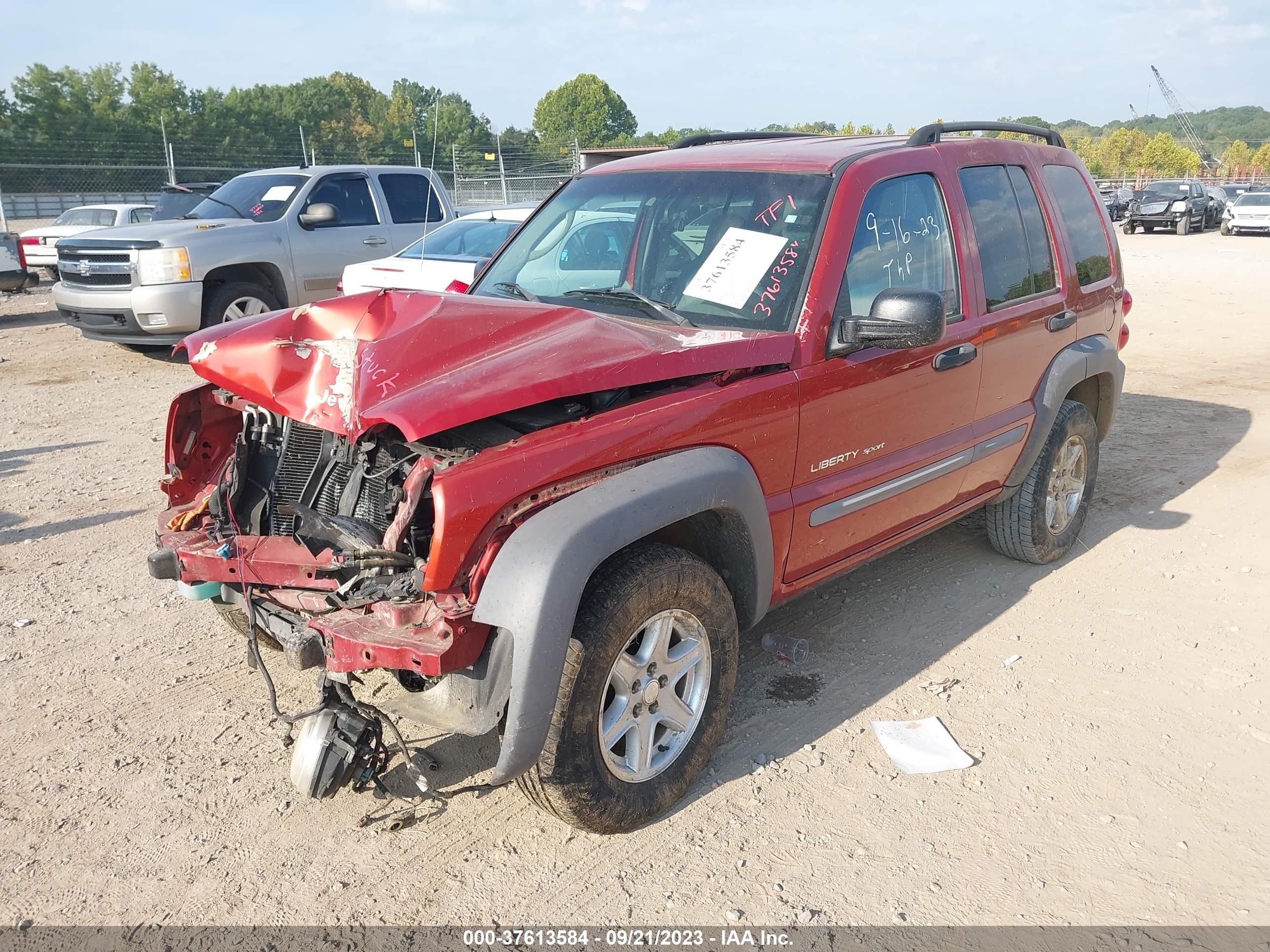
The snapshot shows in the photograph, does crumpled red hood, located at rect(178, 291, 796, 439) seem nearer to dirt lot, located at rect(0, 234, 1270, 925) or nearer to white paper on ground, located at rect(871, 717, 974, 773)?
dirt lot, located at rect(0, 234, 1270, 925)

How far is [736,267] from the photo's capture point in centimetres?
353

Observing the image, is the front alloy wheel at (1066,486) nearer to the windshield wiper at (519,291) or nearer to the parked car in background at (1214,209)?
the windshield wiper at (519,291)

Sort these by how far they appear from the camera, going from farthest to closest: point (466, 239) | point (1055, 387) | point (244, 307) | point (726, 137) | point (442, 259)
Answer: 1. point (244, 307)
2. point (466, 239)
3. point (442, 259)
4. point (726, 137)
5. point (1055, 387)

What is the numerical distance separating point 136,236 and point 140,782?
7.99 meters

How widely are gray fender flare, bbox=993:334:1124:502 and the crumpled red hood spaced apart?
1875 millimetres

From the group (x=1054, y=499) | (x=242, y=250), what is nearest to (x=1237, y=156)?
(x=242, y=250)

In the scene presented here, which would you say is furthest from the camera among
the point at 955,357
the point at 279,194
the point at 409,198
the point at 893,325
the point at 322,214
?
the point at 409,198

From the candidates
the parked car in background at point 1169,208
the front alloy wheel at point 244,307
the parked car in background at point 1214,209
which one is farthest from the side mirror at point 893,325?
the parked car in background at point 1214,209

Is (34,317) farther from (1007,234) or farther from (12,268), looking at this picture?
(1007,234)

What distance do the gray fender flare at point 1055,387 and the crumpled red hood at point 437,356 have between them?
1875 millimetres

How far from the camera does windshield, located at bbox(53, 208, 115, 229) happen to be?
16.2 m

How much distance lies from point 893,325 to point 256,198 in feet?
30.2

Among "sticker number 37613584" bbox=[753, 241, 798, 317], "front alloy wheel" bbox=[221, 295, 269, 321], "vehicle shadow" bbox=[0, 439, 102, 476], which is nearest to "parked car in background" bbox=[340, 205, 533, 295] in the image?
"front alloy wheel" bbox=[221, 295, 269, 321]

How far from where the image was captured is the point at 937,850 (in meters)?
2.97
